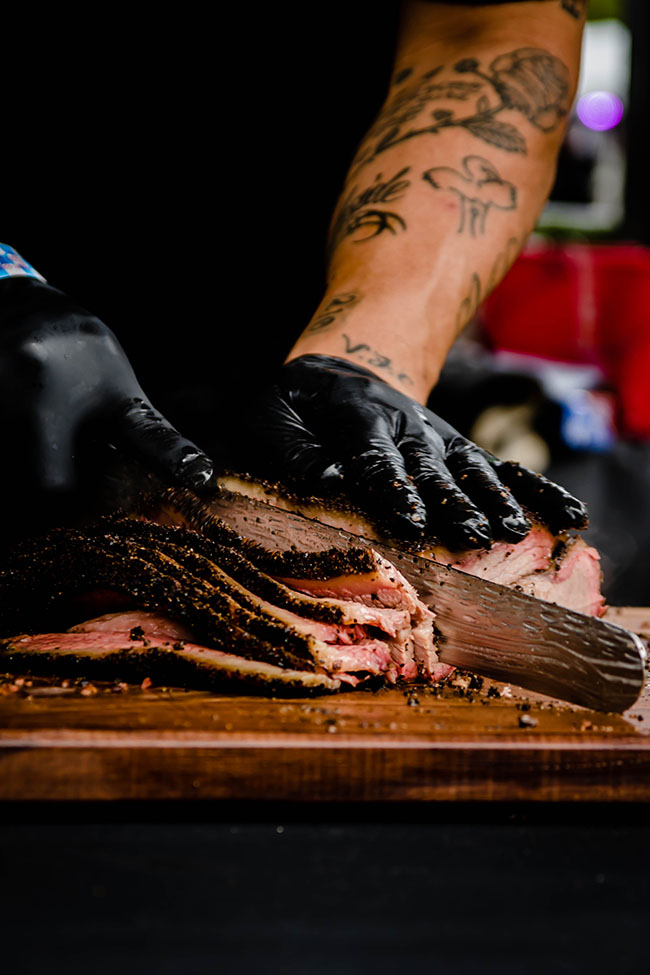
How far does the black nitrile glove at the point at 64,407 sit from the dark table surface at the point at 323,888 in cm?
69

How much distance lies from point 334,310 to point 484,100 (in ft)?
2.77

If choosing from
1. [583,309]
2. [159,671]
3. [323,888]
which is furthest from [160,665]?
[583,309]

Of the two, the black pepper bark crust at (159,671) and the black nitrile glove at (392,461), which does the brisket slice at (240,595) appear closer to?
the black pepper bark crust at (159,671)

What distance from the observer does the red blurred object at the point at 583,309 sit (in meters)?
5.66

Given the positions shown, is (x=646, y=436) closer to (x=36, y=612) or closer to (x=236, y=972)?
(x=36, y=612)

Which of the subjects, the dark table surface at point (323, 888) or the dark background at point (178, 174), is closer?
the dark table surface at point (323, 888)

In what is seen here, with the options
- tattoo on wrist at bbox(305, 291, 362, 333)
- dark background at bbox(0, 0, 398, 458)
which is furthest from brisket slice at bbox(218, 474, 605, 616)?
dark background at bbox(0, 0, 398, 458)

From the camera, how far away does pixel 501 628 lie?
165 cm

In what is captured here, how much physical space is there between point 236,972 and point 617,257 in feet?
18.8

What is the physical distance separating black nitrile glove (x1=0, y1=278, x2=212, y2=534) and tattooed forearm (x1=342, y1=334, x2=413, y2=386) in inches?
20.1

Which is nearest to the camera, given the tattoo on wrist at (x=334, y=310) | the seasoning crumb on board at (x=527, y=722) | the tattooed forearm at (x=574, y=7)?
the seasoning crumb on board at (x=527, y=722)

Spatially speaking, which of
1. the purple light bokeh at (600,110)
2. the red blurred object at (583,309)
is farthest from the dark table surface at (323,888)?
the purple light bokeh at (600,110)

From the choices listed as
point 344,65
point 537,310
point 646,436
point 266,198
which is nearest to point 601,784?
point 266,198

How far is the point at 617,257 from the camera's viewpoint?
19.7 feet
